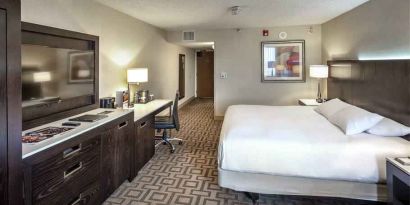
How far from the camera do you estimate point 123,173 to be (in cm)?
289

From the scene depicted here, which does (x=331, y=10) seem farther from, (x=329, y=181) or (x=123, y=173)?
(x=123, y=173)

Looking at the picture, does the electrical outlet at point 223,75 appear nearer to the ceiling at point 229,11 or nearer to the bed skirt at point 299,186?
the ceiling at point 229,11

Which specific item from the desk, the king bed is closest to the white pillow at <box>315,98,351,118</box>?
the king bed

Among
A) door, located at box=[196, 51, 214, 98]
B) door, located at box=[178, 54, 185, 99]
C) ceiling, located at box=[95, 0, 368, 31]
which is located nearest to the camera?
ceiling, located at box=[95, 0, 368, 31]

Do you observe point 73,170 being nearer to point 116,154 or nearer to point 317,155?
point 116,154

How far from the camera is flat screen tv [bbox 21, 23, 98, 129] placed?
2.30 m

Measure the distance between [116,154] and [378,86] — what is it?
9.43ft

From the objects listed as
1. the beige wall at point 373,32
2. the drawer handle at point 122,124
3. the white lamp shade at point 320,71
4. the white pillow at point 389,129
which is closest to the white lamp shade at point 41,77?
the drawer handle at point 122,124

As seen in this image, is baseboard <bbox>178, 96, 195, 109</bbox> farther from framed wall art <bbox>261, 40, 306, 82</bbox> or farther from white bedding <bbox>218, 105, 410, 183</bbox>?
white bedding <bbox>218, 105, 410, 183</bbox>

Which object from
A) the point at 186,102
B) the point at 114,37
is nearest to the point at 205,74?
the point at 186,102

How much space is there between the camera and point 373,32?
344 centimetres

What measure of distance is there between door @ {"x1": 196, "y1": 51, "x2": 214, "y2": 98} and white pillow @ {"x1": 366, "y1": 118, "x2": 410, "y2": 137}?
8.26 meters

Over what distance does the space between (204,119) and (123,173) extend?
3866mm

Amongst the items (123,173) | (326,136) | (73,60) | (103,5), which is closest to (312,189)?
(326,136)
